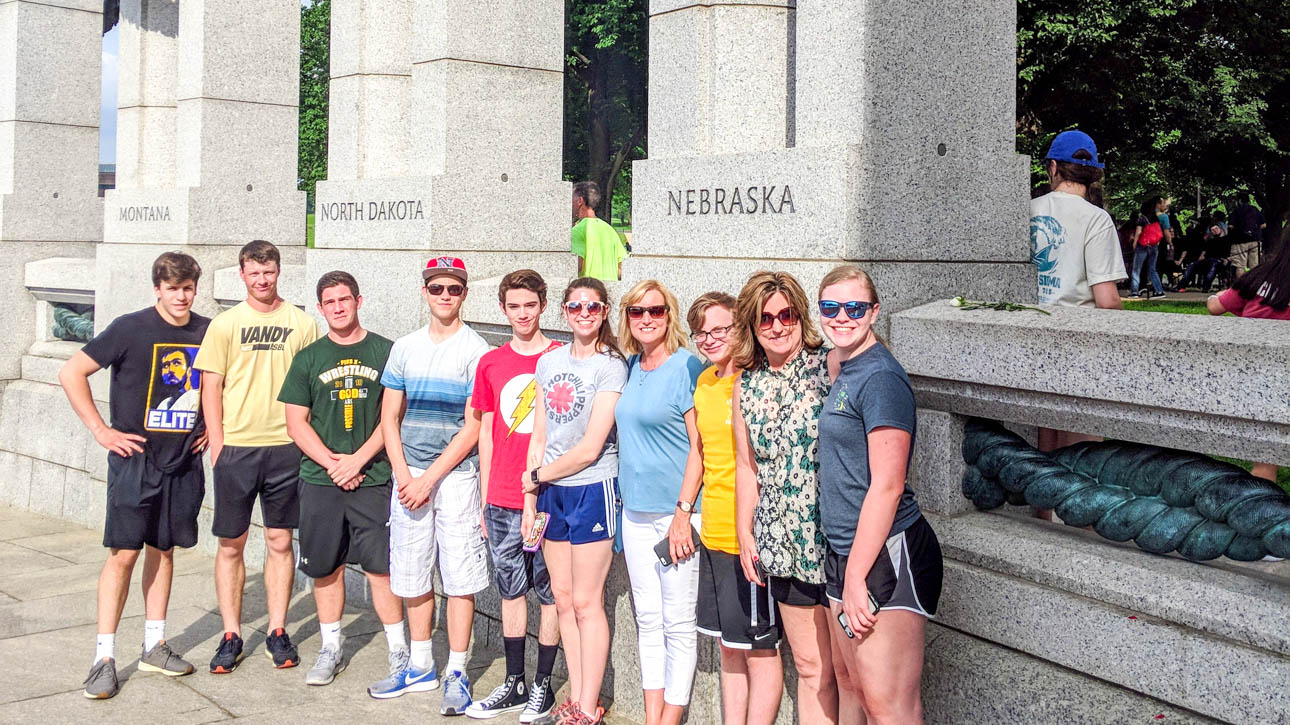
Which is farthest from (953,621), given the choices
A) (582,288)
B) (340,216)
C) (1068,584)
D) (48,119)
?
(48,119)

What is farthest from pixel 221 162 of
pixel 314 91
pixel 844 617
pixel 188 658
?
pixel 314 91

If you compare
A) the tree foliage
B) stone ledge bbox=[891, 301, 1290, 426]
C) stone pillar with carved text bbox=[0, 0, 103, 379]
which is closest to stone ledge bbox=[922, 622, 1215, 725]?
stone ledge bbox=[891, 301, 1290, 426]

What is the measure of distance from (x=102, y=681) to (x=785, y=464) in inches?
148

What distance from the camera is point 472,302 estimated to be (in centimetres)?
752

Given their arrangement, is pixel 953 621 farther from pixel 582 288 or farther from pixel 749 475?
pixel 582 288

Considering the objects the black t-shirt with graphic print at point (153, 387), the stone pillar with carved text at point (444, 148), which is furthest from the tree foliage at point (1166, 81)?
the black t-shirt with graphic print at point (153, 387)

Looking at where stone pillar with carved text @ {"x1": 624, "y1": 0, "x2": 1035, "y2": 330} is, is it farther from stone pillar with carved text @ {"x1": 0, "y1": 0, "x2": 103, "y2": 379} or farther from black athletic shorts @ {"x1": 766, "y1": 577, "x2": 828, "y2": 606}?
stone pillar with carved text @ {"x1": 0, "y1": 0, "x2": 103, "y2": 379}

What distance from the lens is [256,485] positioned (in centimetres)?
650

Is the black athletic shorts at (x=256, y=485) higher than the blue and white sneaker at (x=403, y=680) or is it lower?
higher

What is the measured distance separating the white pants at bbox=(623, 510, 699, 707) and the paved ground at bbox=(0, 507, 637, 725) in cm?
79

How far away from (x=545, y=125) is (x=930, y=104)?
375 cm

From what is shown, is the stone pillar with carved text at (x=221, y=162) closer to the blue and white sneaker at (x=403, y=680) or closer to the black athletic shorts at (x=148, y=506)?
the black athletic shorts at (x=148, y=506)

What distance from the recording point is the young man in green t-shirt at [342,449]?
612 cm

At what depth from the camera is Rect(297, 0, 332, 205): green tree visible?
44719 mm
